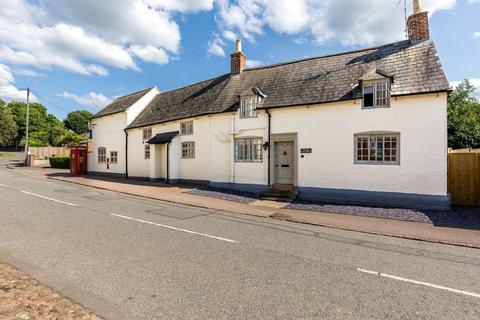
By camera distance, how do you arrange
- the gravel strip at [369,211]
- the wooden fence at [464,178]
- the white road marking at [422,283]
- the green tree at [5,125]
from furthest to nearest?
1. the green tree at [5,125]
2. the wooden fence at [464,178]
3. the gravel strip at [369,211]
4. the white road marking at [422,283]

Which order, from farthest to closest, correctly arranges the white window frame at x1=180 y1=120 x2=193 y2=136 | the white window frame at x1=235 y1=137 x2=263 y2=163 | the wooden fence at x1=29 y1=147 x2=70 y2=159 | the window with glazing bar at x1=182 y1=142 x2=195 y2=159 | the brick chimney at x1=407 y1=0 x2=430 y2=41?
the wooden fence at x1=29 y1=147 x2=70 y2=159, the white window frame at x1=180 y1=120 x2=193 y2=136, the window with glazing bar at x1=182 y1=142 x2=195 y2=159, the white window frame at x1=235 y1=137 x2=263 y2=163, the brick chimney at x1=407 y1=0 x2=430 y2=41

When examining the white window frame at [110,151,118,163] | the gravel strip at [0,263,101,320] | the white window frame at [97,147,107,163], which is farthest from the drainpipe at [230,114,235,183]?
the white window frame at [97,147,107,163]

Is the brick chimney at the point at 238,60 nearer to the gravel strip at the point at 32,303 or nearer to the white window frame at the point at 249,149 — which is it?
the white window frame at the point at 249,149

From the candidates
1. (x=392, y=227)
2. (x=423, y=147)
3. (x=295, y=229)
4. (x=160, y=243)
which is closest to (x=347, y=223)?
(x=392, y=227)

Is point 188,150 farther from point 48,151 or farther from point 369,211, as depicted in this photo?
point 48,151

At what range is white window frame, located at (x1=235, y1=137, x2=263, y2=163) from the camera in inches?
589

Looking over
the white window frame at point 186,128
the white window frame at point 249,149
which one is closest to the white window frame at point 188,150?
the white window frame at point 186,128

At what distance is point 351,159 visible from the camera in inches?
485

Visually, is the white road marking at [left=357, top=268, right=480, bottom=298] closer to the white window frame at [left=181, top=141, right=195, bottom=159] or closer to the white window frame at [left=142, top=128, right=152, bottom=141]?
the white window frame at [left=181, top=141, right=195, bottom=159]

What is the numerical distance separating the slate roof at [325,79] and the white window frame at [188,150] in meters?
1.88

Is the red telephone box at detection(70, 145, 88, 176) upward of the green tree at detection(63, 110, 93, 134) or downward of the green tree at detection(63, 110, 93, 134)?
downward

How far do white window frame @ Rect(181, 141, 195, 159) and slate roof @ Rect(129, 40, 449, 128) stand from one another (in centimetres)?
188

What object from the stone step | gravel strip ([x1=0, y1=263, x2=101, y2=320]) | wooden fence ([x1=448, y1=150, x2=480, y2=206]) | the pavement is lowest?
the pavement

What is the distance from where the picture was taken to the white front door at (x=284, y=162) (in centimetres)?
1407
